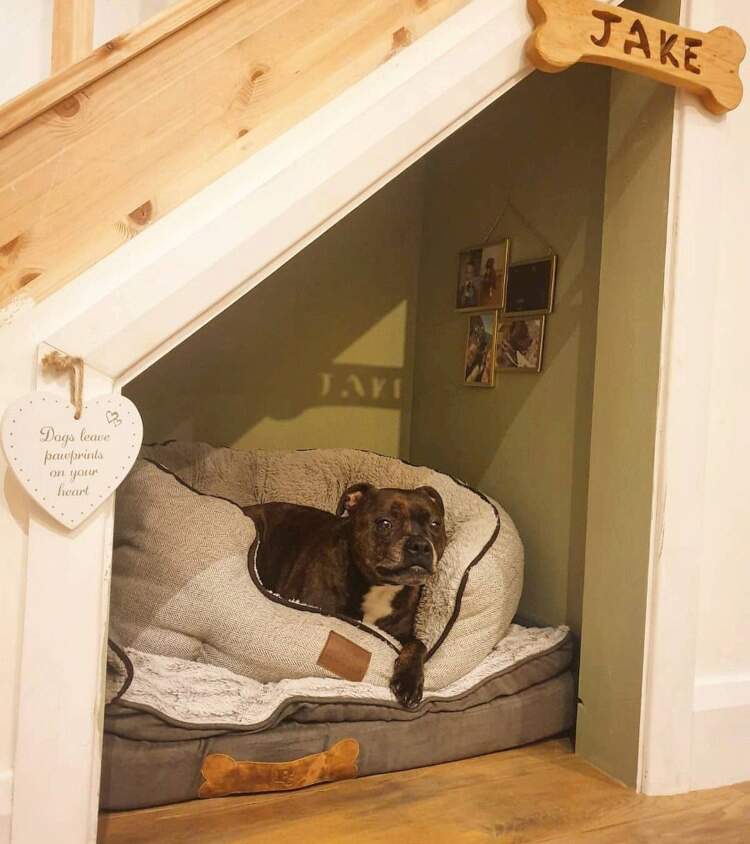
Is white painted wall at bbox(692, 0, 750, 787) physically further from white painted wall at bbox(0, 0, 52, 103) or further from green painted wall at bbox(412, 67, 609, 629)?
white painted wall at bbox(0, 0, 52, 103)

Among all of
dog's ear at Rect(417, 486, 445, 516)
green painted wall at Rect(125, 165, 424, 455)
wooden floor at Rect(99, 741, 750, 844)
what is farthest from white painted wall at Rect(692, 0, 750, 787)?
green painted wall at Rect(125, 165, 424, 455)

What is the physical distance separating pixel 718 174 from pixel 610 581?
0.99 meters

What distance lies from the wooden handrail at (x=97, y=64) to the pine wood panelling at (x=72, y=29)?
413 mm

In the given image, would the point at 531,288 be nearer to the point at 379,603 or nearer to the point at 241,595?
the point at 379,603

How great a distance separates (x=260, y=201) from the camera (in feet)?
4.47

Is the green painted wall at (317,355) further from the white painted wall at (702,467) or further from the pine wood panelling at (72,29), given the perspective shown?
the white painted wall at (702,467)

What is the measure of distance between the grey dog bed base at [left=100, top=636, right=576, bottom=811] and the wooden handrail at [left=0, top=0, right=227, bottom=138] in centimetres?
115

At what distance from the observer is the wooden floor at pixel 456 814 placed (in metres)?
1.51

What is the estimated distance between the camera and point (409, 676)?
1.91m

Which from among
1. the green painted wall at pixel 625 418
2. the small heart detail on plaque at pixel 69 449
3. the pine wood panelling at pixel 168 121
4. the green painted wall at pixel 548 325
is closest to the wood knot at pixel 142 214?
the pine wood panelling at pixel 168 121

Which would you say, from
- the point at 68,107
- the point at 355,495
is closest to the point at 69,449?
the point at 68,107

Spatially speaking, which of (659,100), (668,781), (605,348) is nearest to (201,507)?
(605,348)

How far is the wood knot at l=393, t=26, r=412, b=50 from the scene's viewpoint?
1.45m

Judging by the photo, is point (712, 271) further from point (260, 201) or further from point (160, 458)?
point (160, 458)
